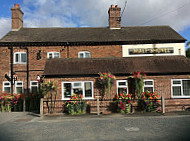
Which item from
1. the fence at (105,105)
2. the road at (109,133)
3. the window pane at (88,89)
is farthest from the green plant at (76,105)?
the road at (109,133)

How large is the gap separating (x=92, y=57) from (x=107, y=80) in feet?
20.1

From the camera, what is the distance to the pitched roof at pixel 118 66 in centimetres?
1373

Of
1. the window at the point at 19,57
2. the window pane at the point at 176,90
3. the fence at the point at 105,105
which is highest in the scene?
the window at the point at 19,57

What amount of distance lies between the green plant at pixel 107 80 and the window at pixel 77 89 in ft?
3.40

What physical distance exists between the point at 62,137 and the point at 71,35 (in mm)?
15274

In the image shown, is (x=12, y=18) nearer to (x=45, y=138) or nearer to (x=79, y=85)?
(x=79, y=85)

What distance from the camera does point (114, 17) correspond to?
2206 centimetres

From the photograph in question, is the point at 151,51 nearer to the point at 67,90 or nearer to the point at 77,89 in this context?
the point at 77,89

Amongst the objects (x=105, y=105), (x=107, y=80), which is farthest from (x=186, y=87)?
(x=105, y=105)

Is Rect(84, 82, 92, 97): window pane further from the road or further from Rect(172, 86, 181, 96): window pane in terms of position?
Rect(172, 86, 181, 96): window pane

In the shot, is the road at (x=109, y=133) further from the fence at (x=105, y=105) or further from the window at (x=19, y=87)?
the window at (x=19, y=87)

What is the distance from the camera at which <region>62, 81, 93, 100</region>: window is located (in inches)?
528

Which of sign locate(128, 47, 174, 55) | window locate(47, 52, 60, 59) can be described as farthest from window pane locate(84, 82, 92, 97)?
sign locate(128, 47, 174, 55)

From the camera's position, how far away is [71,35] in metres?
20.8
